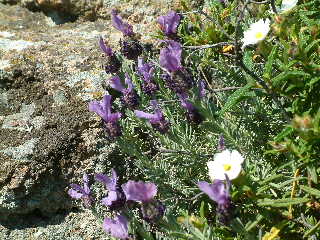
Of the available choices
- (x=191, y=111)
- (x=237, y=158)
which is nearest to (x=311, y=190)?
(x=237, y=158)

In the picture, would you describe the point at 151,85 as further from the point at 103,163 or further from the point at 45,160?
the point at 45,160

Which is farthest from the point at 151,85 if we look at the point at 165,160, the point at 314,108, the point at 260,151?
the point at 314,108

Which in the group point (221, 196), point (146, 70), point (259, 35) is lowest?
point (221, 196)

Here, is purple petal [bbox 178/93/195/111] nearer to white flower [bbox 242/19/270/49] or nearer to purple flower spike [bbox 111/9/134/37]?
white flower [bbox 242/19/270/49]

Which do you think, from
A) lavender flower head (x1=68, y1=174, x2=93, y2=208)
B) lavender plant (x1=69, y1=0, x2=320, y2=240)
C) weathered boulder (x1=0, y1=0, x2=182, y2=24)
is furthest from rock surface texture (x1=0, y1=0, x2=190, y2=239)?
lavender flower head (x1=68, y1=174, x2=93, y2=208)

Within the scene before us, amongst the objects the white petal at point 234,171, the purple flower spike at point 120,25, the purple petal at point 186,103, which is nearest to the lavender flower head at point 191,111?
the purple petal at point 186,103

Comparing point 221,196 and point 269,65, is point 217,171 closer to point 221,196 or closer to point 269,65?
point 221,196
